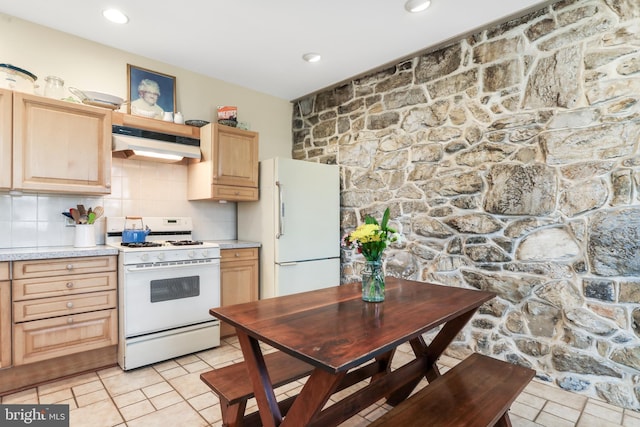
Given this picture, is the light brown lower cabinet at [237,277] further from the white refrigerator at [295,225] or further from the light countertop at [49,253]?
the light countertop at [49,253]

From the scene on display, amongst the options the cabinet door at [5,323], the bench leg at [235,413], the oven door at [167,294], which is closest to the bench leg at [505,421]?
the bench leg at [235,413]

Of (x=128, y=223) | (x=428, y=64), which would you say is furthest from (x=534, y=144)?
(x=128, y=223)

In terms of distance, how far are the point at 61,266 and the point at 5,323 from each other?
451 millimetres

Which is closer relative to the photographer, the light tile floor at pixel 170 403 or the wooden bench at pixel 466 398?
the wooden bench at pixel 466 398

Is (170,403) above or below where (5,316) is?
below

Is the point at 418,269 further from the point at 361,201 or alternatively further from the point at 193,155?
the point at 193,155

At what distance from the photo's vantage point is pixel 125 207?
10.3 feet

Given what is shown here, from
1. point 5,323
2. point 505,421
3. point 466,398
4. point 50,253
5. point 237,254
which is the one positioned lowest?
point 505,421

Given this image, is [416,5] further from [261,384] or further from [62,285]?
[62,285]

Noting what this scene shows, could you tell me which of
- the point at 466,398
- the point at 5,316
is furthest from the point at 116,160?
the point at 466,398

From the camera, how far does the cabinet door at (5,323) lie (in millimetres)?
2188

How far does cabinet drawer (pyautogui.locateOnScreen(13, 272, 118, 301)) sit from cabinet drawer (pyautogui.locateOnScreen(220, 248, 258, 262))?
904 millimetres

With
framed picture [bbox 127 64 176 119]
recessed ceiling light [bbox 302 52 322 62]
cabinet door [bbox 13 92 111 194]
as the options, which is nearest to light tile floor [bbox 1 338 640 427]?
cabinet door [bbox 13 92 111 194]

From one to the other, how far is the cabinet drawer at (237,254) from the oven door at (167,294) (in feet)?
0.61
